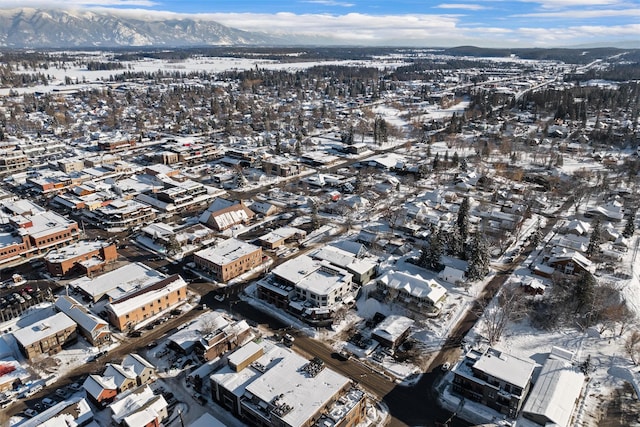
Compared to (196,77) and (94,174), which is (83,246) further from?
(196,77)

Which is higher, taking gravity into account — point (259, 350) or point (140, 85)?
point (140, 85)

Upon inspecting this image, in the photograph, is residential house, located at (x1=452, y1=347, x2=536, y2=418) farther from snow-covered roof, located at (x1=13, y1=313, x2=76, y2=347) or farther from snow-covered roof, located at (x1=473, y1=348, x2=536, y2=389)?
snow-covered roof, located at (x1=13, y1=313, x2=76, y2=347)

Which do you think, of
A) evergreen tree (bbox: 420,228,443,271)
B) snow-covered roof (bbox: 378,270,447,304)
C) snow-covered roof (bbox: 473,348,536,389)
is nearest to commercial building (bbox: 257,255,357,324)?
snow-covered roof (bbox: 378,270,447,304)

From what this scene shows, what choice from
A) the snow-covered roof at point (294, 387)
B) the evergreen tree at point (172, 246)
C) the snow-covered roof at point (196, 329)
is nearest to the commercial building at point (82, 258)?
the evergreen tree at point (172, 246)

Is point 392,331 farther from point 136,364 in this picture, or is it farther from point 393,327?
point 136,364

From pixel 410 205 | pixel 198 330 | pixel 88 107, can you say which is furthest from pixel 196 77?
pixel 198 330

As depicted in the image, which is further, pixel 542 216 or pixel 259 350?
pixel 542 216
